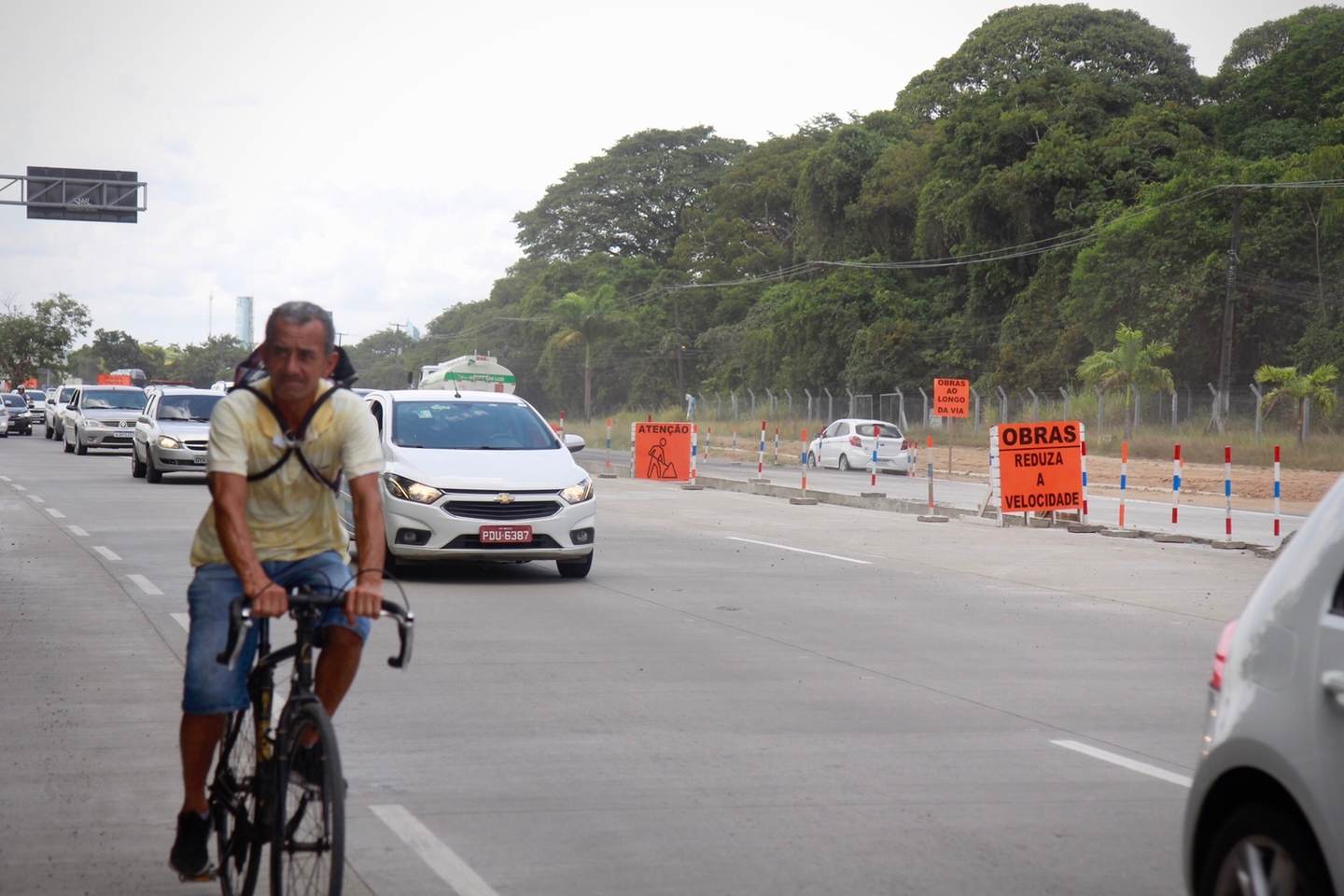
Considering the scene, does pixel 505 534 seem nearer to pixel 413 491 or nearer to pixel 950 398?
pixel 413 491

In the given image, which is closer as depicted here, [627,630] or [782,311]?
[627,630]

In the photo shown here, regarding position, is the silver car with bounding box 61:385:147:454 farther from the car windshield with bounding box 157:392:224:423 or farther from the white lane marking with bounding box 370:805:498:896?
the white lane marking with bounding box 370:805:498:896

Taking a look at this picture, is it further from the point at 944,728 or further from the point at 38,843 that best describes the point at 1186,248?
the point at 38,843

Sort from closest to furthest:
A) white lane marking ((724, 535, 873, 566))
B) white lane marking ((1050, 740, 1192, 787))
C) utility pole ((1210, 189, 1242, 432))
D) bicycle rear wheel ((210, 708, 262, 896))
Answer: bicycle rear wheel ((210, 708, 262, 896)), white lane marking ((1050, 740, 1192, 787)), white lane marking ((724, 535, 873, 566)), utility pole ((1210, 189, 1242, 432))

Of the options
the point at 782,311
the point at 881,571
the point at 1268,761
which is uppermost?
the point at 782,311

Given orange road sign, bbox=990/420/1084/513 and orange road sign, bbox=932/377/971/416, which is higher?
orange road sign, bbox=932/377/971/416

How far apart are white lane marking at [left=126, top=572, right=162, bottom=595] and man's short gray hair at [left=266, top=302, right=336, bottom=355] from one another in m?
8.19

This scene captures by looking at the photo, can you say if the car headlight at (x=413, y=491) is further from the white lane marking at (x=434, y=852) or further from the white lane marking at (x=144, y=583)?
the white lane marking at (x=434, y=852)

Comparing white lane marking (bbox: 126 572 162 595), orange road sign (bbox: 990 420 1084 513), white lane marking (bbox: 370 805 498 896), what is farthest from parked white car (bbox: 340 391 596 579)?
orange road sign (bbox: 990 420 1084 513)

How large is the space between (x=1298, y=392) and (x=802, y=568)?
27909 millimetres

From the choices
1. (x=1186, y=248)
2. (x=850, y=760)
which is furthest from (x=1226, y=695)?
(x=1186, y=248)

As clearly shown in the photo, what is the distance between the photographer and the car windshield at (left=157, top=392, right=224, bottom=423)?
27.6 meters

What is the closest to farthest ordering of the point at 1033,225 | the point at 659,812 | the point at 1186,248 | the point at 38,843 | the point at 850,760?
the point at 38,843, the point at 659,812, the point at 850,760, the point at 1186,248, the point at 1033,225

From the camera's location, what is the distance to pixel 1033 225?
5497cm
